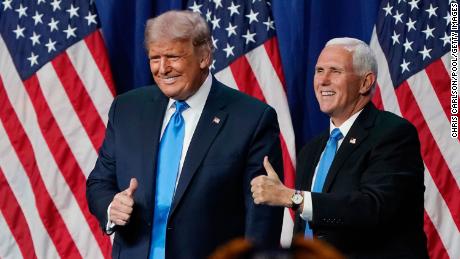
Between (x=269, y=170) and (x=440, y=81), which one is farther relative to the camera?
(x=440, y=81)

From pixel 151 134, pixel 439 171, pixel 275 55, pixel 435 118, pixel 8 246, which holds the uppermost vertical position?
pixel 151 134

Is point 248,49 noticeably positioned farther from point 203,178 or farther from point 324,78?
point 203,178

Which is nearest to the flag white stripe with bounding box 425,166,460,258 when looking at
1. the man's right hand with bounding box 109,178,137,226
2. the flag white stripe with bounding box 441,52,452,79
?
the flag white stripe with bounding box 441,52,452,79

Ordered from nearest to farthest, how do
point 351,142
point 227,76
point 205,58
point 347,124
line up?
point 205,58 < point 351,142 < point 347,124 < point 227,76

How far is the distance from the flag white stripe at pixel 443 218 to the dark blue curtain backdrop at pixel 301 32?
2.40 feet

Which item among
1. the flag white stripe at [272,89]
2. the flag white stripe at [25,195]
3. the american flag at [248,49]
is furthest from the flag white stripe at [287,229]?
the flag white stripe at [25,195]

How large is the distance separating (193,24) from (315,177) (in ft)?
2.22

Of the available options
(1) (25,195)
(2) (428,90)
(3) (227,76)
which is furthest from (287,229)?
(1) (25,195)

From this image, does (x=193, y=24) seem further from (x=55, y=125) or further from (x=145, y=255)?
(x=55, y=125)

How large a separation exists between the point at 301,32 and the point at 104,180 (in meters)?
2.00

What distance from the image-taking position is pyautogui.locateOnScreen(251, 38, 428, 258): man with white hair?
2.77 m

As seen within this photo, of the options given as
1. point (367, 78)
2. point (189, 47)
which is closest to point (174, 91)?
point (189, 47)

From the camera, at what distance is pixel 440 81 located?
13.8ft

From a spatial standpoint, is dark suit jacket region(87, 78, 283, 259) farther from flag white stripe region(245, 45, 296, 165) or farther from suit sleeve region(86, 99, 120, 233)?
flag white stripe region(245, 45, 296, 165)
